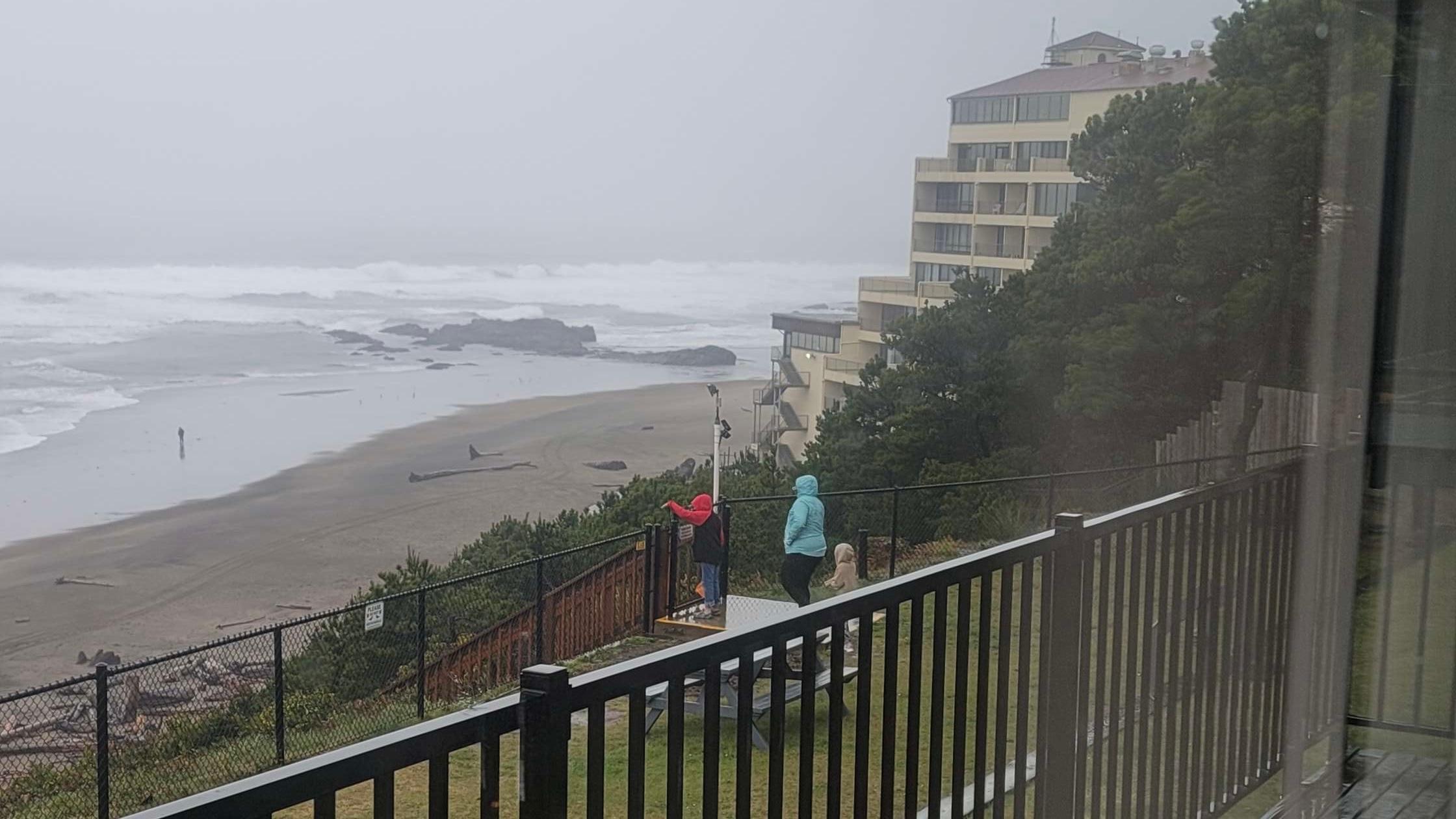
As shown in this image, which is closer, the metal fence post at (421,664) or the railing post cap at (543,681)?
the railing post cap at (543,681)

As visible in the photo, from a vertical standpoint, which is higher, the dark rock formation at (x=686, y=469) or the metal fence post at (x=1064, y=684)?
the metal fence post at (x=1064, y=684)

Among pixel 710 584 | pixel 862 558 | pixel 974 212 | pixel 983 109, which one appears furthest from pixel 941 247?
pixel 862 558

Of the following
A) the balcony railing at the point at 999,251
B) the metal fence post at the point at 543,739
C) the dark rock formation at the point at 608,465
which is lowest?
the dark rock formation at the point at 608,465

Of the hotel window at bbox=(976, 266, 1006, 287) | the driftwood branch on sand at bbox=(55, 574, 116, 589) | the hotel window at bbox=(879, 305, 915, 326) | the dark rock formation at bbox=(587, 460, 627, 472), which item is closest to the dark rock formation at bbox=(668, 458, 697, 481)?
the dark rock formation at bbox=(587, 460, 627, 472)

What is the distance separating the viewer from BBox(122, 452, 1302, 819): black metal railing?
2.77 feet

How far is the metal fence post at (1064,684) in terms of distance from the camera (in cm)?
138

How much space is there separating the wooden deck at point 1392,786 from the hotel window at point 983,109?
64.8 ft

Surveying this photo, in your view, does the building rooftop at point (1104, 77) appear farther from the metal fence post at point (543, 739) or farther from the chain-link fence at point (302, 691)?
the metal fence post at point (543, 739)

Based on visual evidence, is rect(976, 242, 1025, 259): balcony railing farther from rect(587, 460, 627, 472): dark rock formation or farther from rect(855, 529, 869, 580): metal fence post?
rect(855, 529, 869, 580): metal fence post

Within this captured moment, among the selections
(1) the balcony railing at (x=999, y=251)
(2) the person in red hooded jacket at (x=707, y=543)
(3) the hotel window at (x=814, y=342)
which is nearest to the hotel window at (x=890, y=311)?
(3) the hotel window at (x=814, y=342)

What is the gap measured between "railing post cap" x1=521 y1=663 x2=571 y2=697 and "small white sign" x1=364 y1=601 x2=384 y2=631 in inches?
319

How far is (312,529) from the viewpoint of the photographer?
50.4 ft

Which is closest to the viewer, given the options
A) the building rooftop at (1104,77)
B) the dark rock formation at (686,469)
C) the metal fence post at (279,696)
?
the metal fence post at (279,696)

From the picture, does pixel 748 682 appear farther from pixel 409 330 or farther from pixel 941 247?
pixel 409 330
